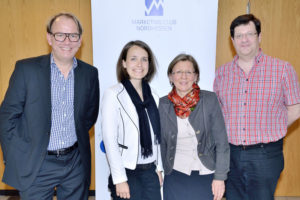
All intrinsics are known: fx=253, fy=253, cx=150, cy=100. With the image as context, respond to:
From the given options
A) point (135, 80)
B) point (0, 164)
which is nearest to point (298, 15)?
point (135, 80)

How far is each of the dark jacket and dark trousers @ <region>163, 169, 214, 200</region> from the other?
0.07 m

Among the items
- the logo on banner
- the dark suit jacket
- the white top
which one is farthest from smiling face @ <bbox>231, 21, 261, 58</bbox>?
the dark suit jacket

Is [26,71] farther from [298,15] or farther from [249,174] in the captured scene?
Result: [298,15]

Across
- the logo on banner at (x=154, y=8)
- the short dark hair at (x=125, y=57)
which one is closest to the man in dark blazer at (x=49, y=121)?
the short dark hair at (x=125, y=57)

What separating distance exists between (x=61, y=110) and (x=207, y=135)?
1.15 m

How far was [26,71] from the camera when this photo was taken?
1.79 metres

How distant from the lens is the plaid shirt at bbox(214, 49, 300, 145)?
206 cm

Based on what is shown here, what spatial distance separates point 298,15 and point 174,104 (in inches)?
96.5

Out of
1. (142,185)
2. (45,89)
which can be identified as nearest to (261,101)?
(142,185)

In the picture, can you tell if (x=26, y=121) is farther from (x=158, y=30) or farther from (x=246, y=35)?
(x=246, y=35)

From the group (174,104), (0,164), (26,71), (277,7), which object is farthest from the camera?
(0,164)

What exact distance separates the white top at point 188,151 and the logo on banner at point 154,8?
1.25 metres

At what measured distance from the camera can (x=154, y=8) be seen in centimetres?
263

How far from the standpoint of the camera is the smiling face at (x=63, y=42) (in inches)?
73.2
